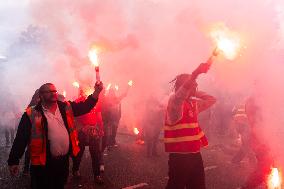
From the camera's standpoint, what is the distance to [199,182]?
15.4ft

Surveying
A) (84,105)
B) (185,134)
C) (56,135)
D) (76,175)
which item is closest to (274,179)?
(185,134)

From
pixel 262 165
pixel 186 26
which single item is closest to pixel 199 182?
pixel 262 165

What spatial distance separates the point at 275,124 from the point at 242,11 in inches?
120

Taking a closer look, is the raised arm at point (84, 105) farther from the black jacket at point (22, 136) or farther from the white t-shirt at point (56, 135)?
the white t-shirt at point (56, 135)

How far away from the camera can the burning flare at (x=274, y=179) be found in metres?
6.54

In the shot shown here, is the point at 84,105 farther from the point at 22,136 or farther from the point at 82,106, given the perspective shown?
the point at 22,136

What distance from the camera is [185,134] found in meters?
4.74

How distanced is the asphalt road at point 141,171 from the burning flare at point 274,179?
0.58m

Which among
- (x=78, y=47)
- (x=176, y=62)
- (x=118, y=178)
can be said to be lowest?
(x=118, y=178)

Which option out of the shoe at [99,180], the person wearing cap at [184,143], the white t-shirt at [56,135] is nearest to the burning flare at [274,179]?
the person wearing cap at [184,143]

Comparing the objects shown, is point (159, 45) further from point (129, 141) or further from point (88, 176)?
point (88, 176)

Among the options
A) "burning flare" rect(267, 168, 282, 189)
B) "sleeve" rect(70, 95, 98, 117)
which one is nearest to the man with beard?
"sleeve" rect(70, 95, 98, 117)

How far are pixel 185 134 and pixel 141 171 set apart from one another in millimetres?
3327

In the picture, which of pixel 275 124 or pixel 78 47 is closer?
pixel 275 124
